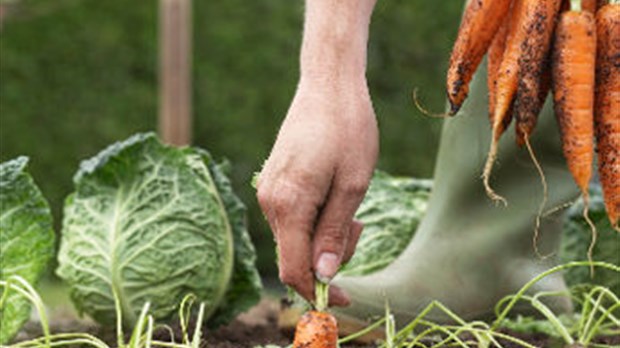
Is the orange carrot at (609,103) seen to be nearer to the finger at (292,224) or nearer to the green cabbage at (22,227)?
the finger at (292,224)

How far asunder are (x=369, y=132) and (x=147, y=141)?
1.39 m

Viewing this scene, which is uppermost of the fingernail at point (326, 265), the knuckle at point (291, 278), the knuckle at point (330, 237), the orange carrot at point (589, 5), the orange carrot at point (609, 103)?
the orange carrot at point (589, 5)

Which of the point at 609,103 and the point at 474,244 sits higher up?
the point at 609,103

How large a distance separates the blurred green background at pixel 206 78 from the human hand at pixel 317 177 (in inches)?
209

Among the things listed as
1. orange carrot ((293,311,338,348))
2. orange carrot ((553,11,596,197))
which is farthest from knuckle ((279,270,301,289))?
orange carrot ((553,11,596,197))

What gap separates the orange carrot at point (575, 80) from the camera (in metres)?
2.54

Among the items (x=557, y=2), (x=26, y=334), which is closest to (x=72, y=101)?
(x=26, y=334)

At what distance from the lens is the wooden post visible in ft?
22.6

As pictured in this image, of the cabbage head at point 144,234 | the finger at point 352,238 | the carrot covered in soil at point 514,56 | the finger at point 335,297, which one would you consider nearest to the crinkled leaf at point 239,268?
the cabbage head at point 144,234

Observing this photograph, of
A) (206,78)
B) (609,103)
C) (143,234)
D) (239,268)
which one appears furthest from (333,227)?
(206,78)

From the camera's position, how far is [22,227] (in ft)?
10.7

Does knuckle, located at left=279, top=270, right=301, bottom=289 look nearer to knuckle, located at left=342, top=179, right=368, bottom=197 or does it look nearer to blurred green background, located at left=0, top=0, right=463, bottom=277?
knuckle, located at left=342, top=179, right=368, bottom=197

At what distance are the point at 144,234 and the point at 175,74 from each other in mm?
3607

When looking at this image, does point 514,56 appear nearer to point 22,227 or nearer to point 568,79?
point 568,79
